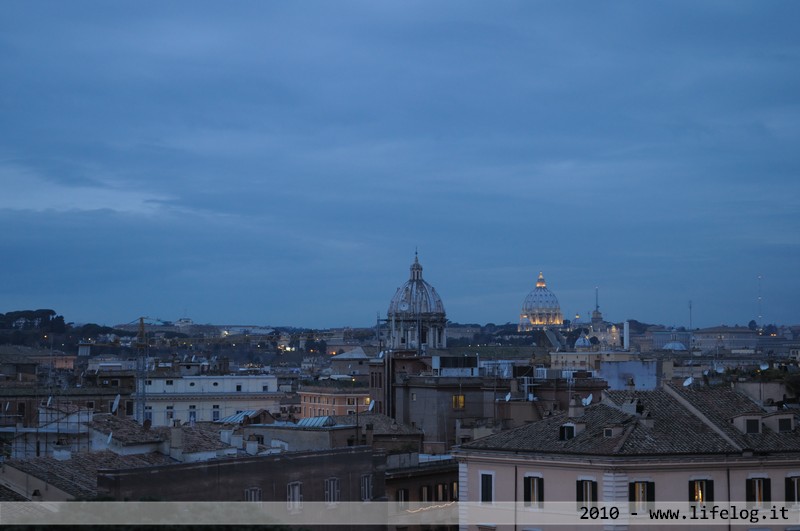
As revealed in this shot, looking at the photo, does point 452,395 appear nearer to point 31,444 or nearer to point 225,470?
point 31,444

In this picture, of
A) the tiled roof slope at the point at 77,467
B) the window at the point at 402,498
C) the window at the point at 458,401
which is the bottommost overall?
the window at the point at 402,498

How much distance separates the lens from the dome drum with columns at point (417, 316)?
168 m

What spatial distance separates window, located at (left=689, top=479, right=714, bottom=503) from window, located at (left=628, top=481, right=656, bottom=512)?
104 cm

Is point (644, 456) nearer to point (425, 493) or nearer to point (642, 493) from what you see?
point (642, 493)

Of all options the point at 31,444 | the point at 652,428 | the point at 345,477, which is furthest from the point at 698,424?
the point at 31,444

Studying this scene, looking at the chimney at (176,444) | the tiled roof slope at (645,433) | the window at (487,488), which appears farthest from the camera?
the chimney at (176,444)

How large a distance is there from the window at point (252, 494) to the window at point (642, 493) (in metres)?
8.50

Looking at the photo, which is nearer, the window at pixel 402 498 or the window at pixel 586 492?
the window at pixel 586 492

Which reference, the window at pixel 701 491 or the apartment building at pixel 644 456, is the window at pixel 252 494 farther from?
the window at pixel 701 491

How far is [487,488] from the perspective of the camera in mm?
34938

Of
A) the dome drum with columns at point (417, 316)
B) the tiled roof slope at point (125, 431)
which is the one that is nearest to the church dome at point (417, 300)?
the dome drum with columns at point (417, 316)

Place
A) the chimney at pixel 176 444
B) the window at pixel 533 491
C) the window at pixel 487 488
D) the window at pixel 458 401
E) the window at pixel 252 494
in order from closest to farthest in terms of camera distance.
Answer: the window at pixel 252 494
the window at pixel 533 491
the window at pixel 487 488
the chimney at pixel 176 444
the window at pixel 458 401

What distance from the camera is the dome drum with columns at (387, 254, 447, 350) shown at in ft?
551

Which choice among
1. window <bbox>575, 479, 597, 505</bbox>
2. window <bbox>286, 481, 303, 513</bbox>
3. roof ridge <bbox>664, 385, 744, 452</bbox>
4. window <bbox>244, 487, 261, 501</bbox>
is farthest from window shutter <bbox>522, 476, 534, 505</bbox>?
window <bbox>244, 487, 261, 501</bbox>
